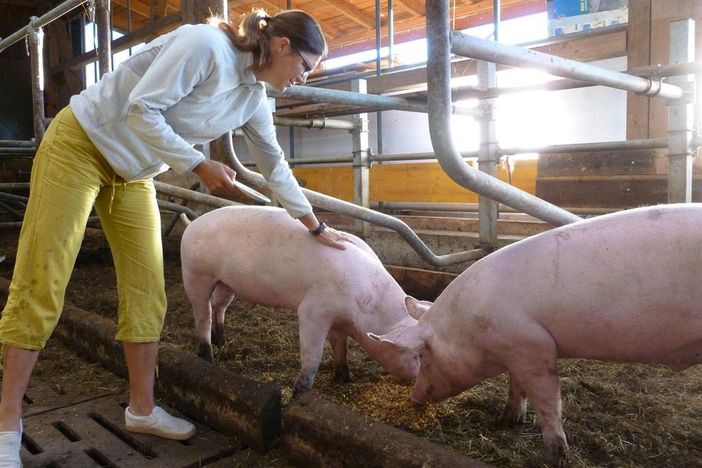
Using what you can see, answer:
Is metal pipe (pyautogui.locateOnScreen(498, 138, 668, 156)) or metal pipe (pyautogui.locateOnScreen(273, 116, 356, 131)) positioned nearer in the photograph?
metal pipe (pyautogui.locateOnScreen(498, 138, 668, 156))

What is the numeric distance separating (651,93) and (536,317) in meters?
1.71

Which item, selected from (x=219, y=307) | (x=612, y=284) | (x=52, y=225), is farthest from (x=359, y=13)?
(x=612, y=284)

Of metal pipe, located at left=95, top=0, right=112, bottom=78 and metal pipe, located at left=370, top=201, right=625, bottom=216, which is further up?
metal pipe, located at left=95, top=0, right=112, bottom=78

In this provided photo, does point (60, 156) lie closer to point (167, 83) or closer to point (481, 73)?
point (167, 83)

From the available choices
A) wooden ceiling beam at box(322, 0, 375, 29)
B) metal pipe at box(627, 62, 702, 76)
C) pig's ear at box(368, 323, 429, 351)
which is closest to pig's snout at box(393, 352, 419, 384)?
pig's ear at box(368, 323, 429, 351)

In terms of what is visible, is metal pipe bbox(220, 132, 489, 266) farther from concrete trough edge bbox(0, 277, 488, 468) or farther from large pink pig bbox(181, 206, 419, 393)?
concrete trough edge bbox(0, 277, 488, 468)

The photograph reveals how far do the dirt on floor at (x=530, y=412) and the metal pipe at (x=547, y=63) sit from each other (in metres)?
1.35

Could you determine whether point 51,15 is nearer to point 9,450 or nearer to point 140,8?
point 9,450

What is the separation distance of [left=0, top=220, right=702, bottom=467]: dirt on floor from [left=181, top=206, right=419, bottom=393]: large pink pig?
176 millimetres

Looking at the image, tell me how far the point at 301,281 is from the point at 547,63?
141 cm

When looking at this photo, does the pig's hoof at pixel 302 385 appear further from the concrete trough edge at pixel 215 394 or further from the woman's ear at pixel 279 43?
the woman's ear at pixel 279 43

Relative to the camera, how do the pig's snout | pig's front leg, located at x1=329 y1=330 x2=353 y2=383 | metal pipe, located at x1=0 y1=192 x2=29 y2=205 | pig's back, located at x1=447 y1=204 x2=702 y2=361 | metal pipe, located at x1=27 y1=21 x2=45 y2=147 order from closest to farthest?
pig's back, located at x1=447 y1=204 x2=702 y2=361, the pig's snout, pig's front leg, located at x1=329 y1=330 x2=353 y2=383, metal pipe, located at x1=27 y1=21 x2=45 y2=147, metal pipe, located at x1=0 y1=192 x2=29 y2=205

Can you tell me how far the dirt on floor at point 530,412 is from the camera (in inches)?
84.9

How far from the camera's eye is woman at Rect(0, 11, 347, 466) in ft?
6.73
